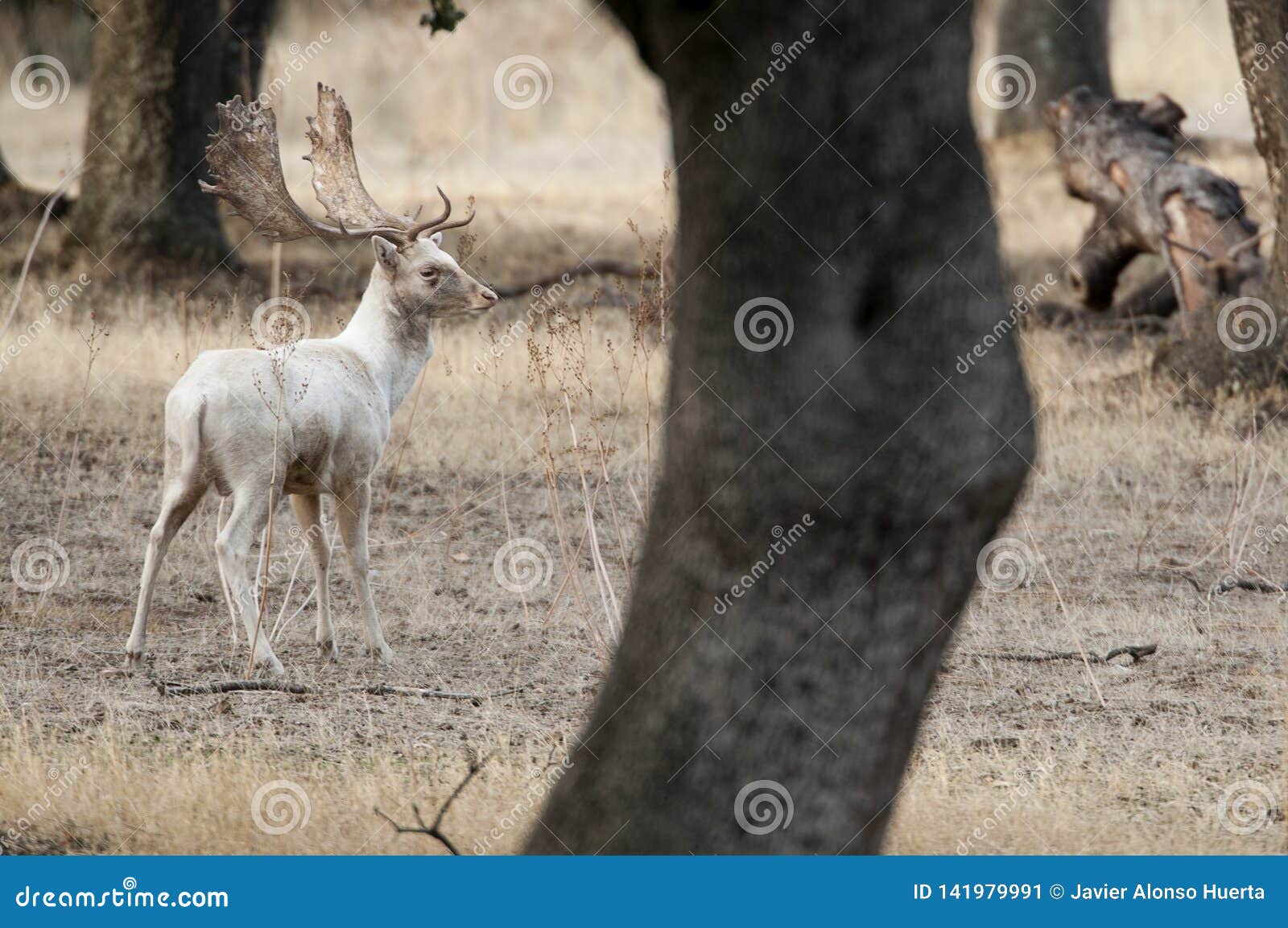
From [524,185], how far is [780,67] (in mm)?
16708

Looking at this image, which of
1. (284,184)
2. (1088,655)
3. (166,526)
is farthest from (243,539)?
(1088,655)

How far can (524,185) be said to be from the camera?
19.8 metres

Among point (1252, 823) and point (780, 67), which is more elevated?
point (780, 67)

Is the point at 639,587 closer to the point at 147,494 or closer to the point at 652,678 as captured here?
the point at 652,678

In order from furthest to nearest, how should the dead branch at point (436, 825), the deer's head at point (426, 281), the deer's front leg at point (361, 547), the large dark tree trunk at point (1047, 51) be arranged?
the large dark tree trunk at point (1047, 51)
the deer's head at point (426, 281)
the deer's front leg at point (361, 547)
the dead branch at point (436, 825)

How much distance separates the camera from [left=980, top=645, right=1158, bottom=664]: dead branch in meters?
7.20

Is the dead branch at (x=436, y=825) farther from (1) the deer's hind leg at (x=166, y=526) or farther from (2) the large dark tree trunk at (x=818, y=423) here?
(1) the deer's hind leg at (x=166, y=526)

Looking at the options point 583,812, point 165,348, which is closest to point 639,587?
point 583,812

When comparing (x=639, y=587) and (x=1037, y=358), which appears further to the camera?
(x=1037, y=358)

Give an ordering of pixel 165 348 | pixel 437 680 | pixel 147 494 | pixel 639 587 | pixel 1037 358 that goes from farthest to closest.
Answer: pixel 1037 358 → pixel 165 348 → pixel 147 494 → pixel 437 680 → pixel 639 587

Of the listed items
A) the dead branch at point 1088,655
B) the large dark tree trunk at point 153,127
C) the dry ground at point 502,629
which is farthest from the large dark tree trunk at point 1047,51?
the dead branch at point 1088,655

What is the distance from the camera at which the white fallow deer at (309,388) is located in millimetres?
6387

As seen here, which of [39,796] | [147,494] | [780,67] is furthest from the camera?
[147,494]

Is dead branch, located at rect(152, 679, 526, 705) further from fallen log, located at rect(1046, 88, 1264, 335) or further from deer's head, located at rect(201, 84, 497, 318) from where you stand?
fallen log, located at rect(1046, 88, 1264, 335)
